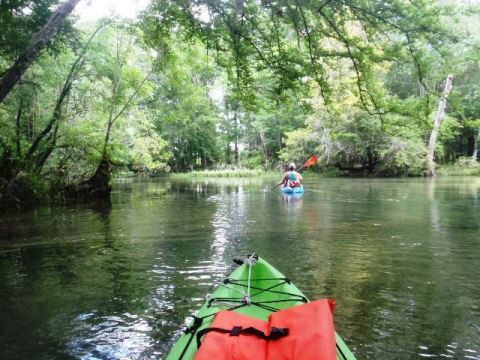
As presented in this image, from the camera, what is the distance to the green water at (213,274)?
3.80m

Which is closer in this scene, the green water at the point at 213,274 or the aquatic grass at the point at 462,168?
the green water at the point at 213,274

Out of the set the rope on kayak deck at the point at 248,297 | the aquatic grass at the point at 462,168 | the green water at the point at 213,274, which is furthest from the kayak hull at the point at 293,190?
the aquatic grass at the point at 462,168

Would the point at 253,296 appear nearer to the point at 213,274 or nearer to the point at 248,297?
the point at 248,297

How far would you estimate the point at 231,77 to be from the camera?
760cm

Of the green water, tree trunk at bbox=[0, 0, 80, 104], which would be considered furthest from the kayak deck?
tree trunk at bbox=[0, 0, 80, 104]

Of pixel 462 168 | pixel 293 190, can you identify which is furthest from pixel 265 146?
pixel 293 190

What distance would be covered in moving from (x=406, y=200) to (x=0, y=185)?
11.9m

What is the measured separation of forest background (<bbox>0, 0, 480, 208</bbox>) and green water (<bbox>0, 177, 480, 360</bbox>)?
2054 millimetres

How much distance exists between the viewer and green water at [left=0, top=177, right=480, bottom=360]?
12.5 feet

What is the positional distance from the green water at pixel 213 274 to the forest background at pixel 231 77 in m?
2.05

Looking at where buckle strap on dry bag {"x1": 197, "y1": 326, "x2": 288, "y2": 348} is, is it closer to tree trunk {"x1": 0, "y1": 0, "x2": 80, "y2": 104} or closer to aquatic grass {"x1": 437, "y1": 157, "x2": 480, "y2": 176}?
tree trunk {"x1": 0, "y1": 0, "x2": 80, "y2": 104}

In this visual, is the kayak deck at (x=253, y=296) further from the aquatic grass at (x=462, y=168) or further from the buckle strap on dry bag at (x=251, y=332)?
the aquatic grass at (x=462, y=168)

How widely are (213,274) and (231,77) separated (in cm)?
354

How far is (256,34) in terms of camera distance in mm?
6898
